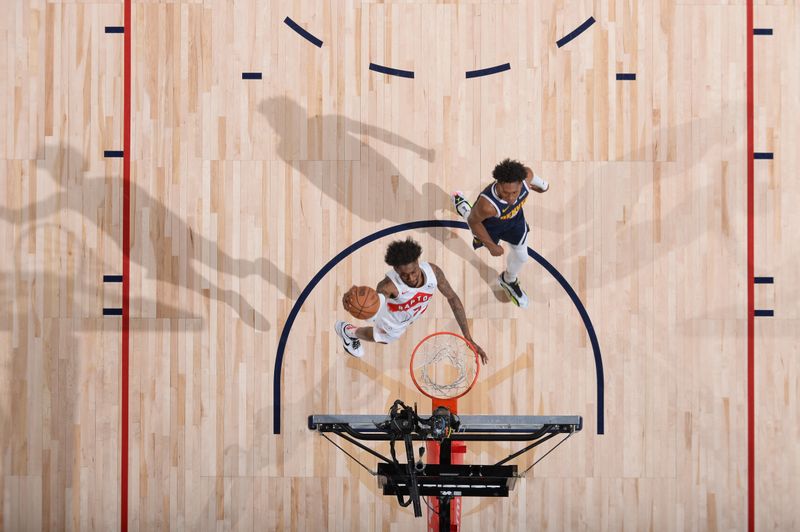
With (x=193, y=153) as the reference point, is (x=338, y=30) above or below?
above

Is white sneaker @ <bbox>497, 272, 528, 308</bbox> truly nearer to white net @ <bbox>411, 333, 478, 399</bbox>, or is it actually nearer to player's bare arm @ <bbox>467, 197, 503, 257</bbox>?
player's bare arm @ <bbox>467, 197, 503, 257</bbox>

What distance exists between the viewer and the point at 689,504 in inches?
267

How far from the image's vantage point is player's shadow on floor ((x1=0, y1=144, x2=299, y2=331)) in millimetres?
6930

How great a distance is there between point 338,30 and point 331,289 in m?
2.45

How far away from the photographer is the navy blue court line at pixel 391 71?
22.8ft

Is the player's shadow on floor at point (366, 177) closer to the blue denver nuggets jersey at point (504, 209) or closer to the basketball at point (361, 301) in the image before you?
the blue denver nuggets jersey at point (504, 209)

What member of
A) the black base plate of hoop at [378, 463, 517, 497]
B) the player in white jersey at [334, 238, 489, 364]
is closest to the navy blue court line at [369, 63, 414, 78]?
the player in white jersey at [334, 238, 489, 364]

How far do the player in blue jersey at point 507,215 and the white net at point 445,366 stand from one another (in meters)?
0.76

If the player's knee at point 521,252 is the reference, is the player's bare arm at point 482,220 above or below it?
above

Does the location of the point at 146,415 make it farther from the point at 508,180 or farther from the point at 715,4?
the point at 715,4

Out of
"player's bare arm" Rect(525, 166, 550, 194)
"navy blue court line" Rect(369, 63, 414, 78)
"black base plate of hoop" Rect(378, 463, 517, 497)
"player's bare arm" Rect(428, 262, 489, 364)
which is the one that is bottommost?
"black base plate of hoop" Rect(378, 463, 517, 497)

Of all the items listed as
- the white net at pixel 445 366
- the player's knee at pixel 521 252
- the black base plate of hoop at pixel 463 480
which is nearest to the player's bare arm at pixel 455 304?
the white net at pixel 445 366

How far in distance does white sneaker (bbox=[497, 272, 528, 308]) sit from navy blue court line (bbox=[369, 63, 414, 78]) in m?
2.08

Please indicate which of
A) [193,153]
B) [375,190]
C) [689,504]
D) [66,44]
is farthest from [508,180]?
[66,44]
